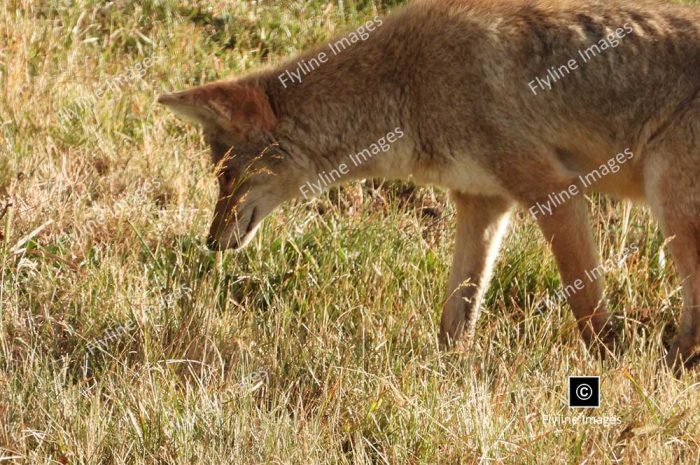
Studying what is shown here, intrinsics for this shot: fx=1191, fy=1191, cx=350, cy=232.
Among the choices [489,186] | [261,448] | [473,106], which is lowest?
[261,448]

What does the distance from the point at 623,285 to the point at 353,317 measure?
1.64 m

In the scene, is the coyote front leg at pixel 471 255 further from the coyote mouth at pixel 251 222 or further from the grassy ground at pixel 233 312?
the coyote mouth at pixel 251 222

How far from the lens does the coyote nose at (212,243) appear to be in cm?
647

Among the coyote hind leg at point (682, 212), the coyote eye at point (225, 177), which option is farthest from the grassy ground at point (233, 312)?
the coyote eye at point (225, 177)

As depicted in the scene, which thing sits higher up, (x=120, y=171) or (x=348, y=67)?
(x=348, y=67)

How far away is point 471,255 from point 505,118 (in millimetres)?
917

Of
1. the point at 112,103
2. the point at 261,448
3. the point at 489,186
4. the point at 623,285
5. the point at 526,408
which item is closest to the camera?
the point at 261,448

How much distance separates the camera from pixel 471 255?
261 inches

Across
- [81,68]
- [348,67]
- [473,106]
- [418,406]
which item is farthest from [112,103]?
[418,406]

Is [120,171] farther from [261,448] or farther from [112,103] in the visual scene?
[261,448]

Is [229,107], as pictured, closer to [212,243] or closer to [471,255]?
[212,243]

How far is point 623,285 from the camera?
22.2 ft

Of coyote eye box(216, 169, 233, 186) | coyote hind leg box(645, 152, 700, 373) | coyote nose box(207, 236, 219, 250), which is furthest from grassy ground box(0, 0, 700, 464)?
coyote eye box(216, 169, 233, 186)

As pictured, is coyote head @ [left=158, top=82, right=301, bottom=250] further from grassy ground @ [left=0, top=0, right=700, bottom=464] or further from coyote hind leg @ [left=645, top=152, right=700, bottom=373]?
coyote hind leg @ [left=645, top=152, right=700, bottom=373]
